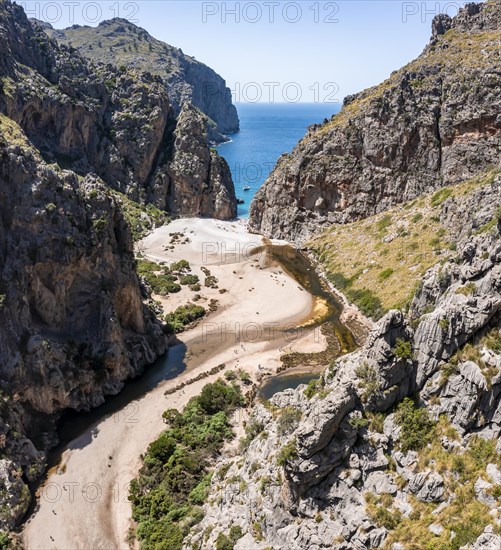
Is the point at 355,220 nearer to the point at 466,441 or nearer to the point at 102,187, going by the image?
the point at 102,187

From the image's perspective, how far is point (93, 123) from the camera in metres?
117

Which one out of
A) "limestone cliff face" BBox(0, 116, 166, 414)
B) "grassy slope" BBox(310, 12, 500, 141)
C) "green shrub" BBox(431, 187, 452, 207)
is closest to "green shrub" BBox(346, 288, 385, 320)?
"green shrub" BBox(431, 187, 452, 207)

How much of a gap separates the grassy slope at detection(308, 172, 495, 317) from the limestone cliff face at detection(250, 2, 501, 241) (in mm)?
6329

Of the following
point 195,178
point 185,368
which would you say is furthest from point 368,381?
point 195,178

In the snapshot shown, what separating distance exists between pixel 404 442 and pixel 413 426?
987 mm

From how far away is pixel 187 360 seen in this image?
60.0 meters

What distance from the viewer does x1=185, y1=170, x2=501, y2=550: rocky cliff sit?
22625 millimetres

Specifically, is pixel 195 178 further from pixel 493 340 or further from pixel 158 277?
pixel 493 340

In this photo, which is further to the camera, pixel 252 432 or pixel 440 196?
pixel 440 196

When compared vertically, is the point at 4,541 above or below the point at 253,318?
below

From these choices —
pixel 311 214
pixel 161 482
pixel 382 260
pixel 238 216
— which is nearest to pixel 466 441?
pixel 161 482

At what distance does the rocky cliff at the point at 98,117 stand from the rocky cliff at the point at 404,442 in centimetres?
9550

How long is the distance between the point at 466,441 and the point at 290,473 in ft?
31.3

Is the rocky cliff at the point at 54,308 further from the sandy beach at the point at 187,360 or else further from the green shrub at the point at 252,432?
the green shrub at the point at 252,432
